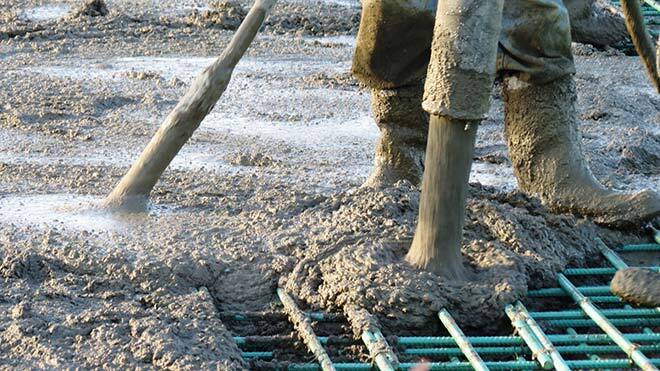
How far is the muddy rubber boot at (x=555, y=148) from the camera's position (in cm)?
425

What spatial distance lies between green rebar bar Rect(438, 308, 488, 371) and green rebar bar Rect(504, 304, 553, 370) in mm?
138

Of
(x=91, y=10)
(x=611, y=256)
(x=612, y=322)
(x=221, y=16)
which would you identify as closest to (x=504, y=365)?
(x=612, y=322)

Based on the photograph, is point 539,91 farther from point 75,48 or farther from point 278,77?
point 75,48

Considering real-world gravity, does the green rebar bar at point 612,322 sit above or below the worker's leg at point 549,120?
below

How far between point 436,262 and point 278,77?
3187mm

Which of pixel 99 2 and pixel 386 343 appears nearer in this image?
pixel 386 343

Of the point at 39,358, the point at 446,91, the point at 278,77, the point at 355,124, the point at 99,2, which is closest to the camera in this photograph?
the point at 39,358

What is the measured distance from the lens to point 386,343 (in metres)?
3.30

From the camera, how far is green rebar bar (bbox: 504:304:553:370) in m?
3.27

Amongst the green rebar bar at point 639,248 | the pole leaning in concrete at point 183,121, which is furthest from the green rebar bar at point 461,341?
the pole leaning in concrete at point 183,121

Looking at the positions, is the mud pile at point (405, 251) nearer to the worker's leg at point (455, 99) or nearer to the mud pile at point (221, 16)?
the worker's leg at point (455, 99)

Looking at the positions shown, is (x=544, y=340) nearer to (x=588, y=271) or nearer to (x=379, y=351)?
(x=379, y=351)

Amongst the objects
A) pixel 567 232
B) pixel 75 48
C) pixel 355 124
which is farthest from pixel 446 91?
pixel 75 48

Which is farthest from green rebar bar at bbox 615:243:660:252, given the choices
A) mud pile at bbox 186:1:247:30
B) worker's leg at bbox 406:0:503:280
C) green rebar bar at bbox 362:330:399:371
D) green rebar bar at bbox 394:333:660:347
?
mud pile at bbox 186:1:247:30
